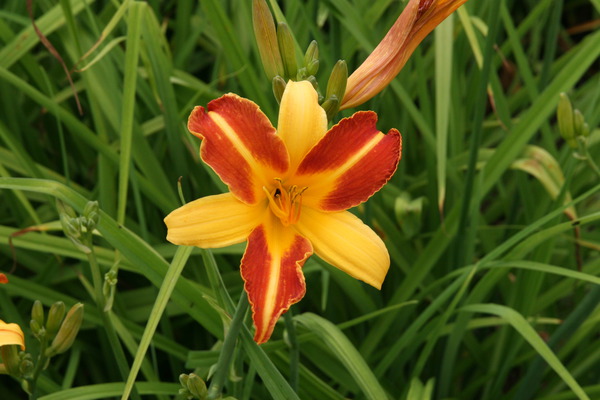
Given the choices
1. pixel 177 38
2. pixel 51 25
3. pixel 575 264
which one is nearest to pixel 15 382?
pixel 51 25

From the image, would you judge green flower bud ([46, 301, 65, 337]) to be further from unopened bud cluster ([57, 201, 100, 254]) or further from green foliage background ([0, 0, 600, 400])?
green foliage background ([0, 0, 600, 400])

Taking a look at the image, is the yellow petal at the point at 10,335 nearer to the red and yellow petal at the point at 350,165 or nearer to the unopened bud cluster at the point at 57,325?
the unopened bud cluster at the point at 57,325

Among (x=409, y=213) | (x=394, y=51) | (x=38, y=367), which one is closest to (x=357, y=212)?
(x=409, y=213)

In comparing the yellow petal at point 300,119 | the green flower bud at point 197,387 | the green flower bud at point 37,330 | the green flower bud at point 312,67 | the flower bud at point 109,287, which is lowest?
the green flower bud at point 197,387

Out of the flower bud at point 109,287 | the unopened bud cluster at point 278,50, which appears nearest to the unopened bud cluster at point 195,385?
the flower bud at point 109,287

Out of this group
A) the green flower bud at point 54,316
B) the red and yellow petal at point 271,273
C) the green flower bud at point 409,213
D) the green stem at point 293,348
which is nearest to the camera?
Result: the red and yellow petal at point 271,273
